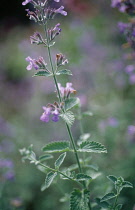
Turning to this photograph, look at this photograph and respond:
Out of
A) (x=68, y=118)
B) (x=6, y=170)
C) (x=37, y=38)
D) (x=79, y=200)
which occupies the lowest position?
(x=6, y=170)

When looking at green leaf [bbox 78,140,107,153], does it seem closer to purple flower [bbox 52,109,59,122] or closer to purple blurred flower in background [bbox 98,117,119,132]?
purple flower [bbox 52,109,59,122]

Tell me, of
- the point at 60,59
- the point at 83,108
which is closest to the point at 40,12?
the point at 60,59

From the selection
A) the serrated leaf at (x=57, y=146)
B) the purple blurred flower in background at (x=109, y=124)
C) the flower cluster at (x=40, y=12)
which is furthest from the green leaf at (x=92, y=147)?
the purple blurred flower in background at (x=109, y=124)

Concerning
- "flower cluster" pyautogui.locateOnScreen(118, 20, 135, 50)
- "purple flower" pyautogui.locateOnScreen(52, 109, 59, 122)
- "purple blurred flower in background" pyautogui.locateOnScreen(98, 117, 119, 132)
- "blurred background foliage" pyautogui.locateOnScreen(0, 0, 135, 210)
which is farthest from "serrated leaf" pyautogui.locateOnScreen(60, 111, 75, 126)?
"purple blurred flower in background" pyautogui.locateOnScreen(98, 117, 119, 132)

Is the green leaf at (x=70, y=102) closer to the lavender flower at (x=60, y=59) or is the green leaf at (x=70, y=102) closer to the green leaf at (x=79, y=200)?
the lavender flower at (x=60, y=59)

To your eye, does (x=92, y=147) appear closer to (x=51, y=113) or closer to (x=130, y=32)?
(x=51, y=113)

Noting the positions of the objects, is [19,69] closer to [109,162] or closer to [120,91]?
[120,91]
